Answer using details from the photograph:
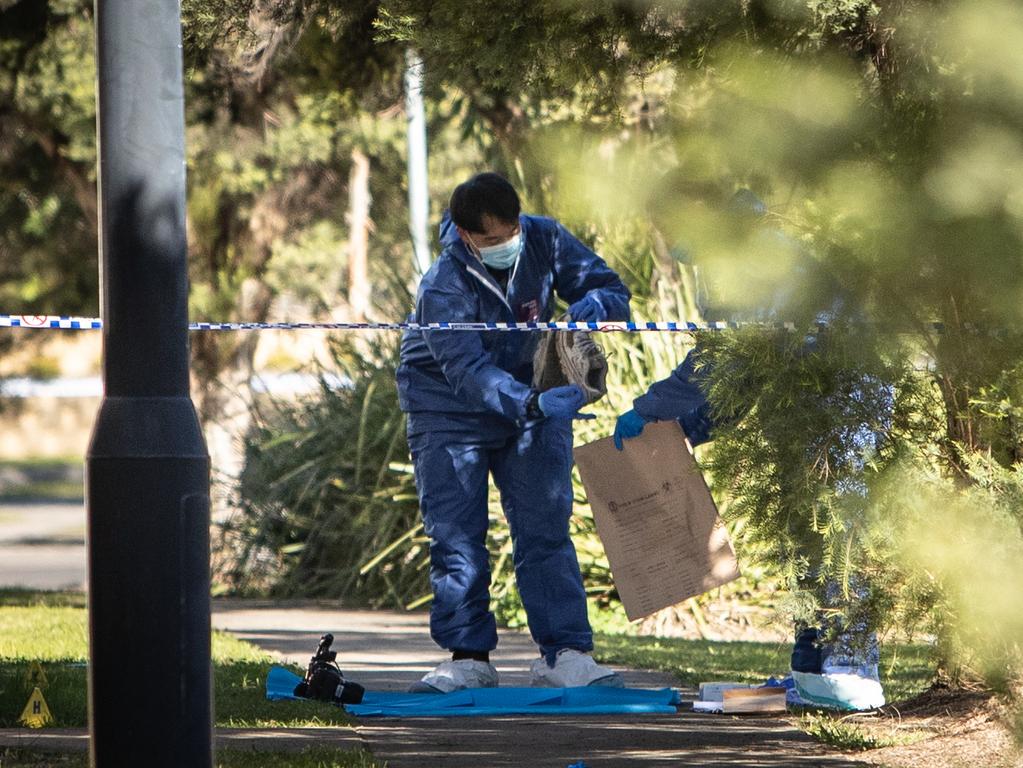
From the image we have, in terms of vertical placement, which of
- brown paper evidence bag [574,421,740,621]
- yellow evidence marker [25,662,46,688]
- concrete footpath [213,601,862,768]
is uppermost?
brown paper evidence bag [574,421,740,621]

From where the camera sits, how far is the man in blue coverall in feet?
18.6

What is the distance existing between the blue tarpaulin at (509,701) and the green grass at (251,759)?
929mm

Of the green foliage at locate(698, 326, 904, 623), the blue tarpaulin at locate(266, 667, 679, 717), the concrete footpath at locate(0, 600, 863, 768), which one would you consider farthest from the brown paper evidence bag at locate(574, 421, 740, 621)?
the green foliage at locate(698, 326, 904, 623)

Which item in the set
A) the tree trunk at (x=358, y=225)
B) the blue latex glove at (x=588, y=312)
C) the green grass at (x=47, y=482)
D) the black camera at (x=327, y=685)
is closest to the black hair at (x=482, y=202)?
the blue latex glove at (x=588, y=312)

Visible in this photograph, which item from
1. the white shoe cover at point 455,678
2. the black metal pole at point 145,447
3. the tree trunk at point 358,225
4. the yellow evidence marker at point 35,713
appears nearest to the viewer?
the black metal pole at point 145,447

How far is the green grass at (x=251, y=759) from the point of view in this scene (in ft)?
13.2

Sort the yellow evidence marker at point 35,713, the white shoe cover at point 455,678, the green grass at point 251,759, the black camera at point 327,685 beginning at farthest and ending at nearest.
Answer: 1. the white shoe cover at point 455,678
2. the black camera at point 327,685
3. the yellow evidence marker at point 35,713
4. the green grass at point 251,759

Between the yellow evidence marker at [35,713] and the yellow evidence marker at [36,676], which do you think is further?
the yellow evidence marker at [36,676]

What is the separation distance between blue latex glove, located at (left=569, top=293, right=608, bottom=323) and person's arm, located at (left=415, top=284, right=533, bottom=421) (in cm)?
31

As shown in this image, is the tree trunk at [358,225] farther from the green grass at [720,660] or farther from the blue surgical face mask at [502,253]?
the blue surgical face mask at [502,253]

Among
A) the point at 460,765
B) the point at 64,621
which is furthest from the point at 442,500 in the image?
the point at 64,621

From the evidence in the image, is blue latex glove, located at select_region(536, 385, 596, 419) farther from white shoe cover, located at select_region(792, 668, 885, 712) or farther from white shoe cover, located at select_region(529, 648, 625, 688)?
white shoe cover, located at select_region(792, 668, 885, 712)

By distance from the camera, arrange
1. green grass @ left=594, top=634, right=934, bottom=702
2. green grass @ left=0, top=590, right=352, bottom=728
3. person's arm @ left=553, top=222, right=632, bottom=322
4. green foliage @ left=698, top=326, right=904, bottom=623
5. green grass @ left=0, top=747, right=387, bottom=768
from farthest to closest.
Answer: green grass @ left=594, top=634, right=934, bottom=702 → person's arm @ left=553, top=222, right=632, bottom=322 → green grass @ left=0, top=590, right=352, bottom=728 → green grass @ left=0, top=747, right=387, bottom=768 → green foliage @ left=698, top=326, right=904, bottom=623

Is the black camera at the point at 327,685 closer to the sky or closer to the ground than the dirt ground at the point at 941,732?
closer to the sky
